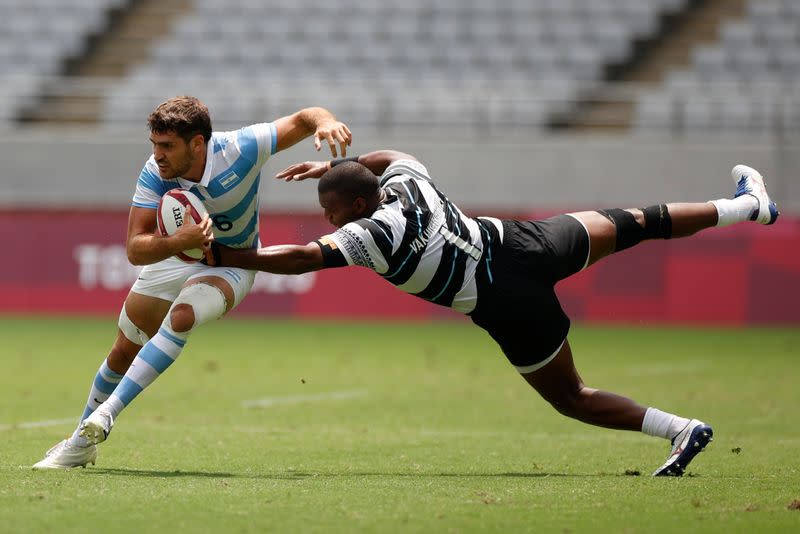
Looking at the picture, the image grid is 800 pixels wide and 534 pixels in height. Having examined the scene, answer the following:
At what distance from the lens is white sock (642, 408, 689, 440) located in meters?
6.97

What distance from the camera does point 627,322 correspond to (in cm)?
1992

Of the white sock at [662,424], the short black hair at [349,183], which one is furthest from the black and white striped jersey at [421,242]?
the white sock at [662,424]

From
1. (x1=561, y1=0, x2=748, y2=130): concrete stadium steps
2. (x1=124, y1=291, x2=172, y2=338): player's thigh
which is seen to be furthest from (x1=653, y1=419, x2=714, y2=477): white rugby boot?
(x1=561, y1=0, x2=748, y2=130): concrete stadium steps

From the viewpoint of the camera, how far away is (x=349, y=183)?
6.71 metres

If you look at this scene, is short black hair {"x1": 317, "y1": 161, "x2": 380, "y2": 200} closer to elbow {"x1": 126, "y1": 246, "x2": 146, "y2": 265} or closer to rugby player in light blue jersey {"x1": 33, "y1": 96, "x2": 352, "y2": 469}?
rugby player in light blue jersey {"x1": 33, "y1": 96, "x2": 352, "y2": 469}

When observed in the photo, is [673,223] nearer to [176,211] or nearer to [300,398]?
[176,211]

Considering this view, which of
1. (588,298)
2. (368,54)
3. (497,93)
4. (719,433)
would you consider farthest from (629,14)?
(719,433)

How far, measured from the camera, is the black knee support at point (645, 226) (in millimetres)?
7082

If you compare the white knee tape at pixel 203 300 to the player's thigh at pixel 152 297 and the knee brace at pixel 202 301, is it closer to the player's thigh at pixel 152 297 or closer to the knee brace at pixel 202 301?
the knee brace at pixel 202 301

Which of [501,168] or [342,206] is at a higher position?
[342,206]

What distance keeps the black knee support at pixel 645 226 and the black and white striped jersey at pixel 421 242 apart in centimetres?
67

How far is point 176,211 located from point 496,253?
5.71 ft

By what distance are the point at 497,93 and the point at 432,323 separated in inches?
210

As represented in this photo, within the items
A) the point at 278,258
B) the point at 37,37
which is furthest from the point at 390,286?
the point at 278,258
